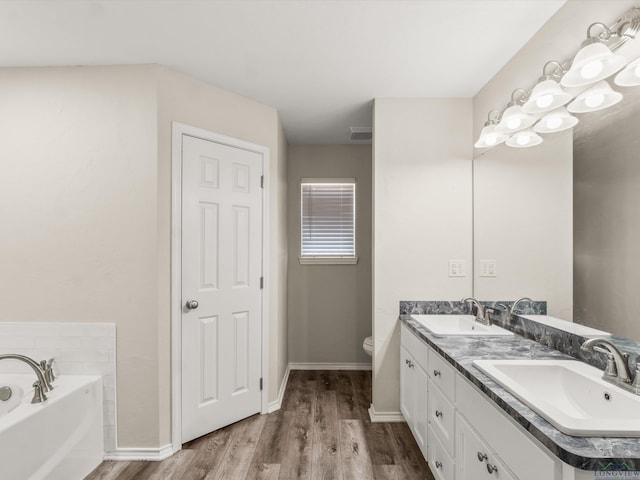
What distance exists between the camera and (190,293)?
231 cm

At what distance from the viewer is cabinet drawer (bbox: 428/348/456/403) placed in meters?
1.60

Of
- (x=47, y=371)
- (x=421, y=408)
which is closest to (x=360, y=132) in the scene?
(x=421, y=408)

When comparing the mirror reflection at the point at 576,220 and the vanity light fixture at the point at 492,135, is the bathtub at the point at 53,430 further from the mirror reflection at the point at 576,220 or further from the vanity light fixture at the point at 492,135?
the vanity light fixture at the point at 492,135

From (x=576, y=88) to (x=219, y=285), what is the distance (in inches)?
94.9

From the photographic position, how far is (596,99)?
1424mm

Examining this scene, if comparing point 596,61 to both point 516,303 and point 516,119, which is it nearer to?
point 516,119

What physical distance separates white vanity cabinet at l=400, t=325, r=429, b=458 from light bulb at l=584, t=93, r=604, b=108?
1.45m

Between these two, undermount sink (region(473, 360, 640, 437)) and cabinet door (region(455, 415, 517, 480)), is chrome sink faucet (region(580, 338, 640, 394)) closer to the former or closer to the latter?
undermount sink (region(473, 360, 640, 437))

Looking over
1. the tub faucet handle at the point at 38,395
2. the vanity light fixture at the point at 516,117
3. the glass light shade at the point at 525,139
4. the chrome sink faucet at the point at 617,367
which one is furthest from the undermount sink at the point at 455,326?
the tub faucet handle at the point at 38,395

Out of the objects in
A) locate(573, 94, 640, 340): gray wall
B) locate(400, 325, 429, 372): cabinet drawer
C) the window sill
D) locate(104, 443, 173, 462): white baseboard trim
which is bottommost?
locate(104, 443, 173, 462): white baseboard trim

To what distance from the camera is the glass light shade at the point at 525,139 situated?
6.15ft

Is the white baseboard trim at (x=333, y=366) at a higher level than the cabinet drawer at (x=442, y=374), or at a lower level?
lower

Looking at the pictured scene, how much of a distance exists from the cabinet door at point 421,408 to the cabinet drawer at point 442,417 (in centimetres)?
7

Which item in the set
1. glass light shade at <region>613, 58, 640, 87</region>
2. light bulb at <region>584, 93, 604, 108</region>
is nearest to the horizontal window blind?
light bulb at <region>584, 93, 604, 108</region>
